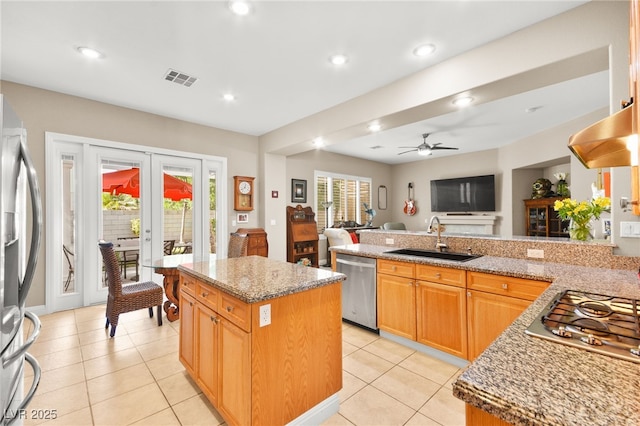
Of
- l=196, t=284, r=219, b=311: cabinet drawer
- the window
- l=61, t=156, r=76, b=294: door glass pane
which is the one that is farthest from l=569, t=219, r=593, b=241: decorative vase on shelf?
l=61, t=156, r=76, b=294: door glass pane

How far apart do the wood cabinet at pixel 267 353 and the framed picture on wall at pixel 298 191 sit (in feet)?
14.8

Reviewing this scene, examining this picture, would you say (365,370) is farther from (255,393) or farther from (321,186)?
(321,186)

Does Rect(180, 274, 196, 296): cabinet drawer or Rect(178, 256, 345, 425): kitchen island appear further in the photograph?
Rect(180, 274, 196, 296): cabinet drawer

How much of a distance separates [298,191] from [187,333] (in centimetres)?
458

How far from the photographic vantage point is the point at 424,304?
2.58 meters

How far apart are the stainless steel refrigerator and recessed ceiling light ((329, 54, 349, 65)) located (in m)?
2.54

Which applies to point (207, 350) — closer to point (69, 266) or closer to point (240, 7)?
point (240, 7)

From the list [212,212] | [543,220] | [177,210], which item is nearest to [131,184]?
[177,210]

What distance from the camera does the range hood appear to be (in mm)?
1037

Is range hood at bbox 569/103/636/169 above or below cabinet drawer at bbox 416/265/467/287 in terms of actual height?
above

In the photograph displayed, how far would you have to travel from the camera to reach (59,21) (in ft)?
7.78

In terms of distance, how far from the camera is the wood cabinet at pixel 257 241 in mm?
5059

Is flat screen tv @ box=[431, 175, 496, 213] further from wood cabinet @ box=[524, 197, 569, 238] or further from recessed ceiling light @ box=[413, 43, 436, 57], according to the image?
recessed ceiling light @ box=[413, 43, 436, 57]

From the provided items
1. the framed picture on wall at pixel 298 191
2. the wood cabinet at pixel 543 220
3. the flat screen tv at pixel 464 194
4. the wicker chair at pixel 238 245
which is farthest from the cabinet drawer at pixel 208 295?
the flat screen tv at pixel 464 194
